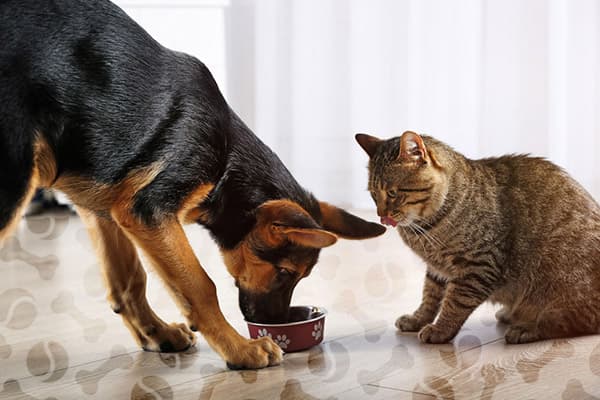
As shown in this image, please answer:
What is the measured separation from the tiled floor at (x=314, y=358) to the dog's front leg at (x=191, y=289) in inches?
1.4

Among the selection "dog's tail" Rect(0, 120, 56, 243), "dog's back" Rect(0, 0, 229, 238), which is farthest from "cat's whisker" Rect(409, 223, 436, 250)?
"dog's tail" Rect(0, 120, 56, 243)

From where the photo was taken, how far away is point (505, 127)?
352cm

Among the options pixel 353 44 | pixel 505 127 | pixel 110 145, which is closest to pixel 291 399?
pixel 110 145

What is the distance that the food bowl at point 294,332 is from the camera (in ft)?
5.91

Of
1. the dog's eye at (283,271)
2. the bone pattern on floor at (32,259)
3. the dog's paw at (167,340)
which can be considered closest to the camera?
the dog's eye at (283,271)

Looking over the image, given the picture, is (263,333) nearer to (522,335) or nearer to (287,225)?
(287,225)

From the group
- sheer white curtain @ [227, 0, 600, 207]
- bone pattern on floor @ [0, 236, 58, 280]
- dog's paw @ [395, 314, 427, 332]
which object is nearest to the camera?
dog's paw @ [395, 314, 427, 332]

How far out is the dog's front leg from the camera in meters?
1.67

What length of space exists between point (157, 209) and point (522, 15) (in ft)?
7.16

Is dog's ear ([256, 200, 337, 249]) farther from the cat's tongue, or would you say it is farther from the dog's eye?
the cat's tongue

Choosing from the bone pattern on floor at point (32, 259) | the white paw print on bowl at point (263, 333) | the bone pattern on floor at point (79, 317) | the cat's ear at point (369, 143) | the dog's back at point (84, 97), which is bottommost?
the bone pattern on floor at point (32, 259)

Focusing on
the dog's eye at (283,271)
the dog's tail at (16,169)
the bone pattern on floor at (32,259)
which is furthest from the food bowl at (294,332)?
the bone pattern on floor at (32,259)

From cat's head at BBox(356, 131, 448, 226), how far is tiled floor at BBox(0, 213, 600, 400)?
0.27 m

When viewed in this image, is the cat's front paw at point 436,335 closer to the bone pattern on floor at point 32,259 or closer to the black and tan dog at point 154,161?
the black and tan dog at point 154,161
